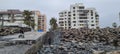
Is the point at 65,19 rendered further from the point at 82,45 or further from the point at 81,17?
the point at 82,45

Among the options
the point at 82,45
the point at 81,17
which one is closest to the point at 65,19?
the point at 81,17

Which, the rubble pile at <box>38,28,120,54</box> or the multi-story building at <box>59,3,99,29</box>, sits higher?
the multi-story building at <box>59,3,99,29</box>

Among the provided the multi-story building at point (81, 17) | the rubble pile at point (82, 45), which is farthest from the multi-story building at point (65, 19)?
the rubble pile at point (82, 45)

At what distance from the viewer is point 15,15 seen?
125 meters

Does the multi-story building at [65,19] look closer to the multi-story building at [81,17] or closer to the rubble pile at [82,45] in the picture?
the multi-story building at [81,17]

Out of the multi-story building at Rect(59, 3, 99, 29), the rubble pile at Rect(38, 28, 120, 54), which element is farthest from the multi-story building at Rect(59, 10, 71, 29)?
the rubble pile at Rect(38, 28, 120, 54)

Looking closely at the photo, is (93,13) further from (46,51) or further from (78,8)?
(46,51)

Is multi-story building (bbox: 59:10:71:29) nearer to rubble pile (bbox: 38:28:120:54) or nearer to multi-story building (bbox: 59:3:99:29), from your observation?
multi-story building (bbox: 59:3:99:29)

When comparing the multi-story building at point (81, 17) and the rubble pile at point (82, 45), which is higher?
the multi-story building at point (81, 17)

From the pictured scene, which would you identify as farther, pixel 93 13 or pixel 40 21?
pixel 40 21

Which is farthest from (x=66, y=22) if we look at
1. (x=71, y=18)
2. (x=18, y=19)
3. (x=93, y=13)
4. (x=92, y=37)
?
(x=92, y=37)

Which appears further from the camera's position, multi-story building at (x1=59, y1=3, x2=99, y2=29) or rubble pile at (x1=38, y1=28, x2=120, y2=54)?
multi-story building at (x1=59, y1=3, x2=99, y2=29)

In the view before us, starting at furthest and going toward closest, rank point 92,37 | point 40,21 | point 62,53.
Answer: point 40,21 < point 92,37 < point 62,53

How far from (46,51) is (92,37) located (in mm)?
26081
